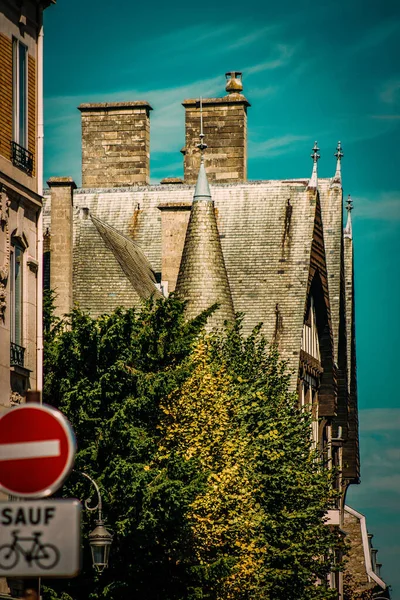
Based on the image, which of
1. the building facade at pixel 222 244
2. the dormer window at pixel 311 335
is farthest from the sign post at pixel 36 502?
the dormer window at pixel 311 335

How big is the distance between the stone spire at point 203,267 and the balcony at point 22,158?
18.9 m

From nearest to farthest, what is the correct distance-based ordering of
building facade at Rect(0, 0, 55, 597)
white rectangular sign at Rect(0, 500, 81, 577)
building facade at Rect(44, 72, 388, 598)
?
white rectangular sign at Rect(0, 500, 81, 577)
building facade at Rect(0, 0, 55, 597)
building facade at Rect(44, 72, 388, 598)

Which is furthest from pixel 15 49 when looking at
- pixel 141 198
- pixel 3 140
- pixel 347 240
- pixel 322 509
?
pixel 347 240

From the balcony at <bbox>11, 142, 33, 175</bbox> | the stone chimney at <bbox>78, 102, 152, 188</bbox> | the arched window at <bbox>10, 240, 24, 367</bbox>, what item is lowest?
the arched window at <bbox>10, 240, 24, 367</bbox>

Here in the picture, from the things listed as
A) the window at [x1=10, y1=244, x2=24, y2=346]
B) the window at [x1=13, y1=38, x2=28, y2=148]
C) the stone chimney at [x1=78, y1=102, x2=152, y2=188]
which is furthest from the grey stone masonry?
the window at [x1=10, y1=244, x2=24, y2=346]

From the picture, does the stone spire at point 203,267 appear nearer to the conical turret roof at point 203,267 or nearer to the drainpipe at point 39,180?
the conical turret roof at point 203,267

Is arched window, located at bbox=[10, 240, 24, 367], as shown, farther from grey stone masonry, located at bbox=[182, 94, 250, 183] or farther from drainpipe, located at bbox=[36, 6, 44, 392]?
grey stone masonry, located at bbox=[182, 94, 250, 183]

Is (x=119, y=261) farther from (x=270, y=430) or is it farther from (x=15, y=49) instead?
(x=15, y=49)

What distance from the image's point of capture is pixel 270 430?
3928 cm

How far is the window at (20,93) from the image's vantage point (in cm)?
2716

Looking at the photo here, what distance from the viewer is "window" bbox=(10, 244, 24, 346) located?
89.1ft

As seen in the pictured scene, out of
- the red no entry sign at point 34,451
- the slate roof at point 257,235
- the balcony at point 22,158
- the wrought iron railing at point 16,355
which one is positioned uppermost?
the slate roof at point 257,235

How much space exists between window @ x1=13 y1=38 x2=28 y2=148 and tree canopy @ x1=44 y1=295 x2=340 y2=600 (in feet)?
16.3

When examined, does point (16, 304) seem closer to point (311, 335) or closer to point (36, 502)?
point (36, 502)
